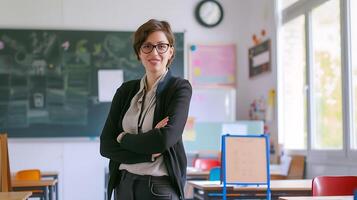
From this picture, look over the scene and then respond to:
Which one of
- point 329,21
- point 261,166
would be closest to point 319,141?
point 329,21

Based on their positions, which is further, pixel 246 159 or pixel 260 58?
pixel 260 58

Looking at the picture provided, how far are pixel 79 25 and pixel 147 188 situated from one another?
16.9 ft

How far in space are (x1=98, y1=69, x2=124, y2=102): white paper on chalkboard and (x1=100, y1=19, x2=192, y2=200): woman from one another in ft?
15.1

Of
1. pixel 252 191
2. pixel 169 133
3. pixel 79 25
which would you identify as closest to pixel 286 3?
pixel 79 25

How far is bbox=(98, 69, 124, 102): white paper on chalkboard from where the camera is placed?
21.4ft

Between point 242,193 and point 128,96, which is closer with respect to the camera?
point 128,96

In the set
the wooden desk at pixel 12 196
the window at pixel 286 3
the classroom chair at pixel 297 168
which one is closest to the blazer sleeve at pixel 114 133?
the wooden desk at pixel 12 196

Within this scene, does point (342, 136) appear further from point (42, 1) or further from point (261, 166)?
point (42, 1)

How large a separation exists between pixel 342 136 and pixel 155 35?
324 cm

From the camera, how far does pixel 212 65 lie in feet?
22.7

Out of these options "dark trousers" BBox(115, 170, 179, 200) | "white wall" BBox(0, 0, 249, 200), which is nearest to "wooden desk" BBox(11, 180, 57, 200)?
"white wall" BBox(0, 0, 249, 200)

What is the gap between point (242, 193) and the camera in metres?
3.58

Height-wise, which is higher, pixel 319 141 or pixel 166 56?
pixel 166 56

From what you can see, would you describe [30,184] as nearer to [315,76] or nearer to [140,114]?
[140,114]
